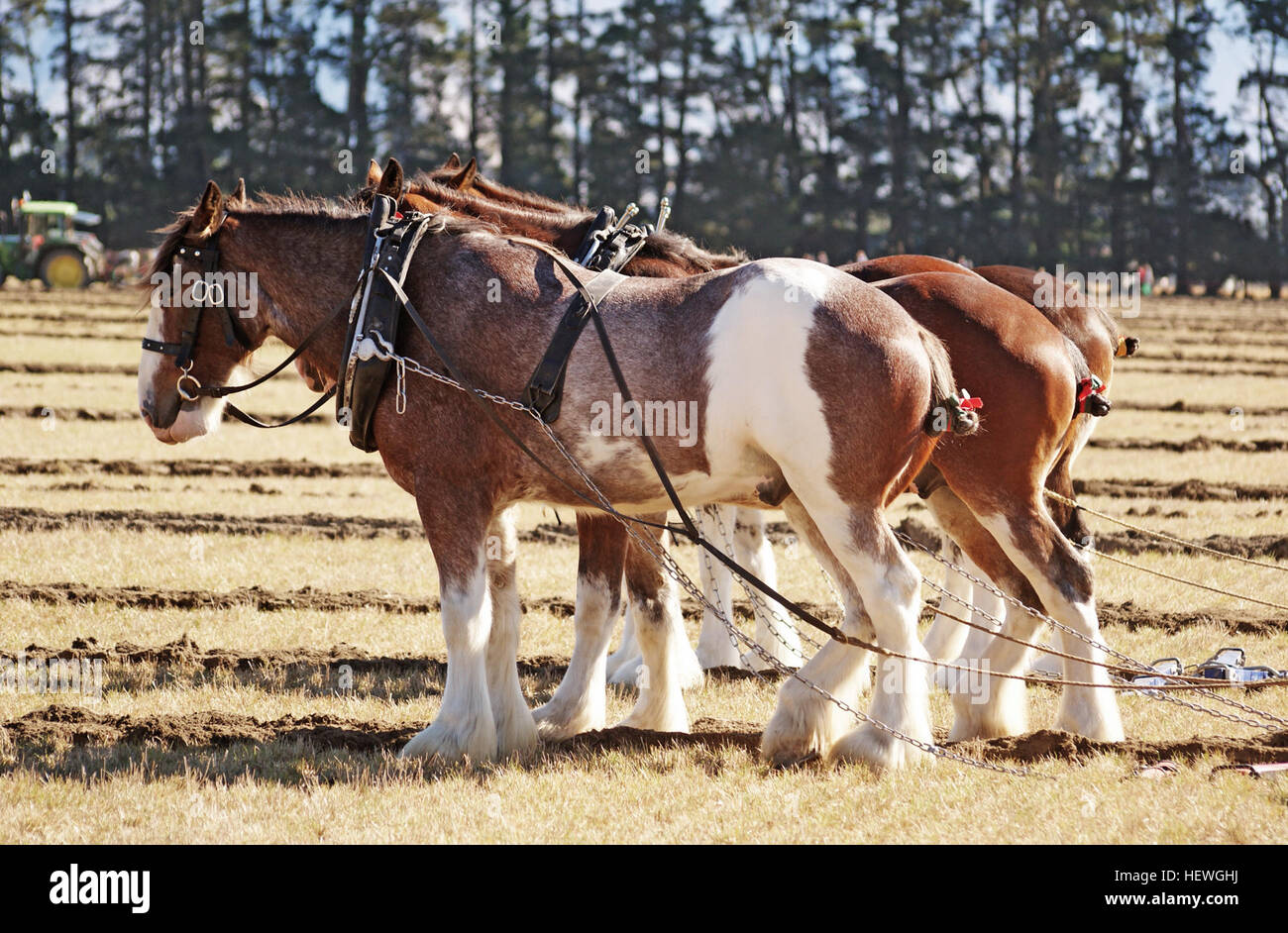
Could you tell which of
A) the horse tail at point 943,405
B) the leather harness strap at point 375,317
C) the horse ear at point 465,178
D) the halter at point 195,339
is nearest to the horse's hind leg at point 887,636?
the horse tail at point 943,405

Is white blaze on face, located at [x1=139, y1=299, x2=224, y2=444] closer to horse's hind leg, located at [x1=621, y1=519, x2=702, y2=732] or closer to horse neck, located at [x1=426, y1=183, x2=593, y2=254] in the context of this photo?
horse neck, located at [x1=426, y1=183, x2=593, y2=254]

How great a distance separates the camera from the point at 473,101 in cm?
4444

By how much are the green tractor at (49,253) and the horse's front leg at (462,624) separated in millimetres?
32646

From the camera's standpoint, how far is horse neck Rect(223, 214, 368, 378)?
6.02 meters

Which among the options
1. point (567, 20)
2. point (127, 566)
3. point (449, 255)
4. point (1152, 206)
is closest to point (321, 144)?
point (567, 20)

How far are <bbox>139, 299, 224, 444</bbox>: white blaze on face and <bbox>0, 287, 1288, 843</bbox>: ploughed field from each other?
0.29 metres

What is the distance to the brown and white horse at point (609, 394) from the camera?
5137 millimetres

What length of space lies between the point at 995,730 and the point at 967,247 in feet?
132

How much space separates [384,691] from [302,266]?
2.25 meters

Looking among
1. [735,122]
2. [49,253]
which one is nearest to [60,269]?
[49,253]

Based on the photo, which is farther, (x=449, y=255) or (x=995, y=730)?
(x=995, y=730)

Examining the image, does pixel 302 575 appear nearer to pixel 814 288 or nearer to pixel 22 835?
pixel 22 835

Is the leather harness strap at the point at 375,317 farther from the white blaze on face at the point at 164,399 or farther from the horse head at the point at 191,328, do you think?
the white blaze on face at the point at 164,399

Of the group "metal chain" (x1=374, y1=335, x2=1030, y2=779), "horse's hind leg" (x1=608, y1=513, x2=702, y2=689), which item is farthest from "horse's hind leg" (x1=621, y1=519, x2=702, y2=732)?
"metal chain" (x1=374, y1=335, x2=1030, y2=779)
